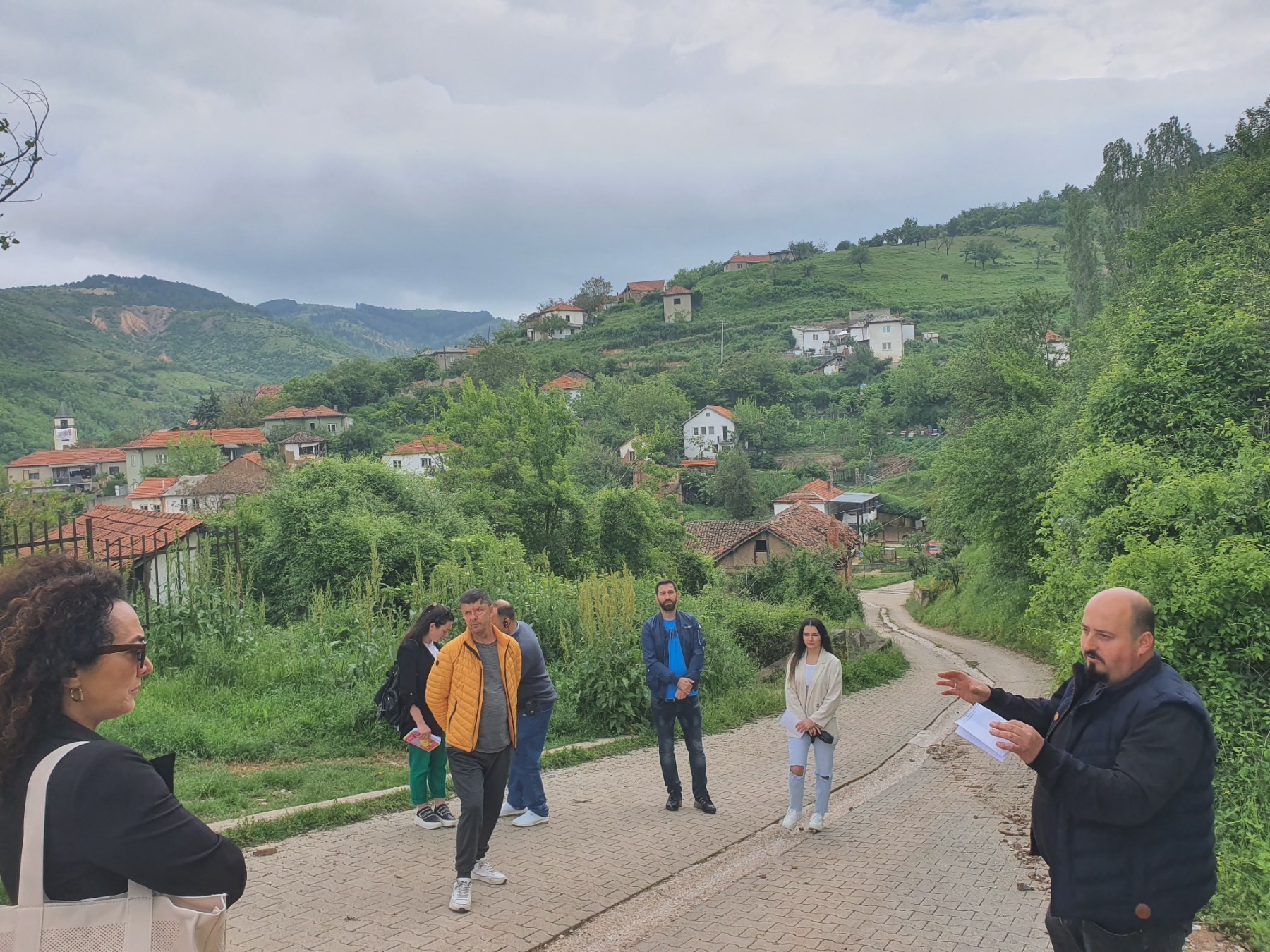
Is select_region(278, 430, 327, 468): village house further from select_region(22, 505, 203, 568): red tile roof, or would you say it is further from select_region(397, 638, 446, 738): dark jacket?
select_region(397, 638, 446, 738): dark jacket

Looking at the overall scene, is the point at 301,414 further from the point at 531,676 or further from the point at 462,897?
the point at 462,897

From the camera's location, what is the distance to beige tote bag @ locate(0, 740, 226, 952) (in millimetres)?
2076

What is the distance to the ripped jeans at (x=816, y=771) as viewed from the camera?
6.93 metres

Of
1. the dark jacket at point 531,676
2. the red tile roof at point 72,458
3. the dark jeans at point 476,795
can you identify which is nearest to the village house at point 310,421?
the red tile roof at point 72,458

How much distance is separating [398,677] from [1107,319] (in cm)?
2202

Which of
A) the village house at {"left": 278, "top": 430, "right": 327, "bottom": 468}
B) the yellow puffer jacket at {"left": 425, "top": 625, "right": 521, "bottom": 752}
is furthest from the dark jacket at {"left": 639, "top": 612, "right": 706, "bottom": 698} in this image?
the village house at {"left": 278, "top": 430, "right": 327, "bottom": 468}

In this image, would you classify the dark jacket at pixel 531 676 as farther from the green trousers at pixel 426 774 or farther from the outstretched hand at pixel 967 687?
the outstretched hand at pixel 967 687

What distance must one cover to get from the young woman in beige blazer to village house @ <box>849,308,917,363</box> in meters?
102

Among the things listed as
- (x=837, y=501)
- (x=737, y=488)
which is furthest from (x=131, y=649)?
(x=837, y=501)

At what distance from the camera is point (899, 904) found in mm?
5441

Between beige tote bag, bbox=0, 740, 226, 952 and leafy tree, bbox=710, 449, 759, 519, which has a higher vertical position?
beige tote bag, bbox=0, 740, 226, 952

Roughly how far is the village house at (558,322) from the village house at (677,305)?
1216cm

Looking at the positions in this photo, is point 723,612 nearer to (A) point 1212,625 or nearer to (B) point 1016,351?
(A) point 1212,625

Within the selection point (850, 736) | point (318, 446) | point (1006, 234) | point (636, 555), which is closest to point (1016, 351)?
point (636, 555)
